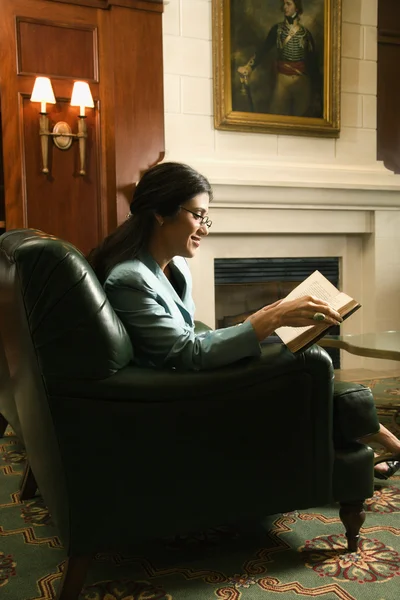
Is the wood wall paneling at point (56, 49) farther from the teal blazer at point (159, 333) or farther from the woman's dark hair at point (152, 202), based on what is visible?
the teal blazer at point (159, 333)

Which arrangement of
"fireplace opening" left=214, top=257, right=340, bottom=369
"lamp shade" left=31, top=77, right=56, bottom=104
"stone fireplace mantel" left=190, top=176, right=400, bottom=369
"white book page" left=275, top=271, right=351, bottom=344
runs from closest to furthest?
1. "white book page" left=275, top=271, right=351, bottom=344
2. "lamp shade" left=31, top=77, right=56, bottom=104
3. "stone fireplace mantel" left=190, top=176, right=400, bottom=369
4. "fireplace opening" left=214, top=257, right=340, bottom=369

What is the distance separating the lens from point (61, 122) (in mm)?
4332

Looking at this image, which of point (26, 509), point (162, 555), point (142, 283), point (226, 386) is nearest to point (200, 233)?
point (142, 283)

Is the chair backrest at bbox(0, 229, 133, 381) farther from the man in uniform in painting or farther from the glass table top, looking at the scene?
the man in uniform in painting

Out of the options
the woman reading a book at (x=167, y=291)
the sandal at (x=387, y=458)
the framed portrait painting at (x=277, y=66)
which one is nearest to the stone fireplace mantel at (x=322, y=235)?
the framed portrait painting at (x=277, y=66)

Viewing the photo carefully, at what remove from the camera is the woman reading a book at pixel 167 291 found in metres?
1.63

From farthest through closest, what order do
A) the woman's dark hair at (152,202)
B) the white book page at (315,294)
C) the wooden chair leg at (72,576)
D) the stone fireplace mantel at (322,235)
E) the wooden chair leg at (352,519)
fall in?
the stone fireplace mantel at (322,235) < the woman's dark hair at (152,202) < the wooden chair leg at (352,519) < the white book page at (315,294) < the wooden chair leg at (72,576)

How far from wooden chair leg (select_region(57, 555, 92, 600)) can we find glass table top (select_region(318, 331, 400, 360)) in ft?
5.36

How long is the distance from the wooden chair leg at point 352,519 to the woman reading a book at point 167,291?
24 centimetres

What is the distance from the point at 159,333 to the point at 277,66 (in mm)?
3596

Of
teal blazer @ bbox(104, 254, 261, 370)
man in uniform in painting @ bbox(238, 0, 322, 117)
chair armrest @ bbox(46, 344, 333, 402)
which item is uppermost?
man in uniform in painting @ bbox(238, 0, 322, 117)

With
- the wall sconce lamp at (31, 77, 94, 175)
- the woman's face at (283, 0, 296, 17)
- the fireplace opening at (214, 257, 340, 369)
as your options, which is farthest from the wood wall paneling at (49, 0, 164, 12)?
the fireplace opening at (214, 257, 340, 369)

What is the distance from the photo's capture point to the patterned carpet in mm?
1651

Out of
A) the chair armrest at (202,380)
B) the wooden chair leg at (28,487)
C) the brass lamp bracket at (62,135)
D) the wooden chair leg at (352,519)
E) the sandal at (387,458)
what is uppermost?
the brass lamp bracket at (62,135)
